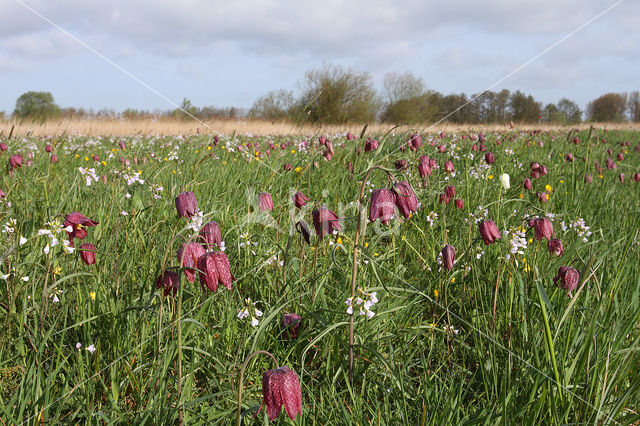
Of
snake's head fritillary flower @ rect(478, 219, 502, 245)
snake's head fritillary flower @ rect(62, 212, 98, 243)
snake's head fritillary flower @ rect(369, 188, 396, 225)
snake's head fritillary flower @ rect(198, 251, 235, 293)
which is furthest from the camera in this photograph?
snake's head fritillary flower @ rect(478, 219, 502, 245)

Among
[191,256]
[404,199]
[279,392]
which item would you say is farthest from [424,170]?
[279,392]

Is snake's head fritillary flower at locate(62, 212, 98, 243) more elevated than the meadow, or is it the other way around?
snake's head fritillary flower at locate(62, 212, 98, 243)

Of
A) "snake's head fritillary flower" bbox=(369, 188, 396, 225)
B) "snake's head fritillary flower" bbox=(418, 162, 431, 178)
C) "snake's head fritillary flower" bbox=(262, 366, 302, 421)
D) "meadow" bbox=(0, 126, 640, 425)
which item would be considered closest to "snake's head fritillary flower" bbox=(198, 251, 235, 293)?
"meadow" bbox=(0, 126, 640, 425)

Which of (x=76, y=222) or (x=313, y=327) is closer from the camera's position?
(x=76, y=222)

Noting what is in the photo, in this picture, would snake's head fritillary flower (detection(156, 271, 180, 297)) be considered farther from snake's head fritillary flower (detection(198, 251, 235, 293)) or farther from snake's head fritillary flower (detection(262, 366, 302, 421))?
snake's head fritillary flower (detection(262, 366, 302, 421))

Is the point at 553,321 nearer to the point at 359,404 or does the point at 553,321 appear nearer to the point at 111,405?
the point at 359,404

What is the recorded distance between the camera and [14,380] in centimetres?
150

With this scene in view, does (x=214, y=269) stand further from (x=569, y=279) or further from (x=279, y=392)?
(x=569, y=279)

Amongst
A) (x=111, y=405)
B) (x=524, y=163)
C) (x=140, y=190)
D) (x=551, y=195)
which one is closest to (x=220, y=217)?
(x=140, y=190)

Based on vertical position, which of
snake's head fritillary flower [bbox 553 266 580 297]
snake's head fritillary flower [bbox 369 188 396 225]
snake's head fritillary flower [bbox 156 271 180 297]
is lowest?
snake's head fritillary flower [bbox 553 266 580 297]

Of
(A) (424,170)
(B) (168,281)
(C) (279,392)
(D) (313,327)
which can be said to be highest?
(A) (424,170)

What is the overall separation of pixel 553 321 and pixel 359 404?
0.77m

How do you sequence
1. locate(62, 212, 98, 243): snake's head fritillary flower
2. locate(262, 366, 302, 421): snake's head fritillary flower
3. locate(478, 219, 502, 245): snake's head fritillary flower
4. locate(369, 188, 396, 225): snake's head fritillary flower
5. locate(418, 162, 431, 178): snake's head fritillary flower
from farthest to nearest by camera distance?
locate(418, 162, 431, 178): snake's head fritillary flower, locate(478, 219, 502, 245): snake's head fritillary flower, locate(62, 212, 98, 243): snake's head fritillary flower, locate(369, 188, 396, 225): snake's head fritillary flower, locate(262, 366, 302, 421): snake's head fritillary flower

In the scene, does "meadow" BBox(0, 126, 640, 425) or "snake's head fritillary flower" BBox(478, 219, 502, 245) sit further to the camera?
"snake's head fritillary flower" BBox(478, 219, 502, 245)
